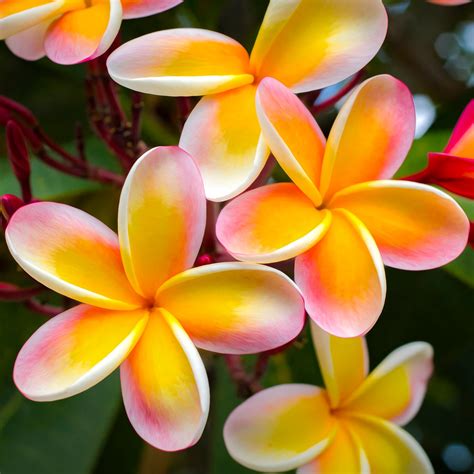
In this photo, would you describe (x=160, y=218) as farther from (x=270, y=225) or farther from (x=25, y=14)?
(x=25, y=14)

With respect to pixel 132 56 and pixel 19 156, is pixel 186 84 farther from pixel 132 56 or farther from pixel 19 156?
pixel 19 156

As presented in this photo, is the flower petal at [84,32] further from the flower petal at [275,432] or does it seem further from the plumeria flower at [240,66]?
the flower petal at [275,432]

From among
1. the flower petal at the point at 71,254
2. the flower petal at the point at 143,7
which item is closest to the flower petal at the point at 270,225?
the flower petal at the point at 71,254

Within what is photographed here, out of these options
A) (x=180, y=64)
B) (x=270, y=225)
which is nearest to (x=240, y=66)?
(x=180, y=64)

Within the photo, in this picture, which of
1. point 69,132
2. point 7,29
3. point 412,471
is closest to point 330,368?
point 412,471

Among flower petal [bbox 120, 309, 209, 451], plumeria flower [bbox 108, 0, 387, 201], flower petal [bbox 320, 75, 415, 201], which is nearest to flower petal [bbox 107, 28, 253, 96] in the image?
plumeria flower [bbox 108, 0, 387, 201]

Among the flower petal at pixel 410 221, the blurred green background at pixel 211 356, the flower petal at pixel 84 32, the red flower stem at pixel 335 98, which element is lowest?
the blurred green background at pixel 211 356

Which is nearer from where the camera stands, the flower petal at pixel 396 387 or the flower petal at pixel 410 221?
the flower petal at pixel 410 221
